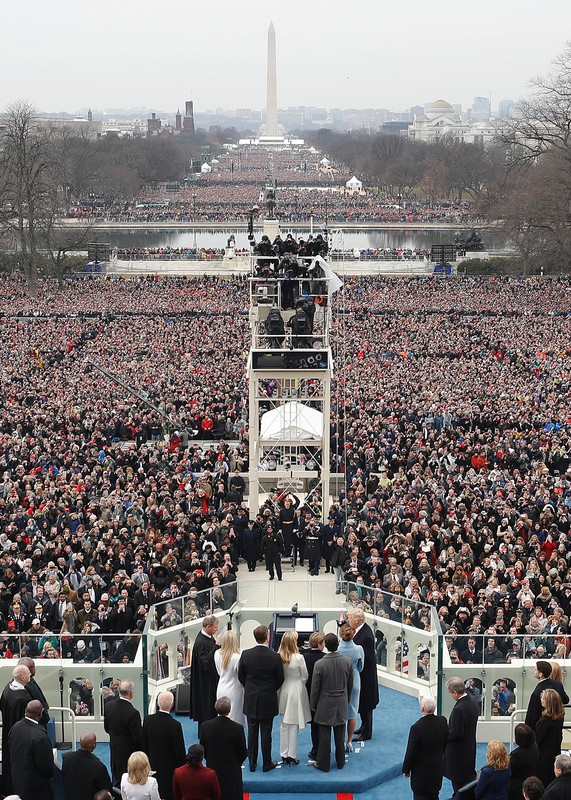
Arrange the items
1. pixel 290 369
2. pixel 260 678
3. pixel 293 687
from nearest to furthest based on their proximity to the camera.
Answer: pixel 260 678, pixel 293 687, pixel 290 369

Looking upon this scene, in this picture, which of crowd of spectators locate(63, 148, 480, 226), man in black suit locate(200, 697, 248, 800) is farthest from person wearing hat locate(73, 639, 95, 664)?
crowd of spectators locate(63, 148, 480, 226)

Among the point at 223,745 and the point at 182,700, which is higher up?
Answer: the point at 223,745

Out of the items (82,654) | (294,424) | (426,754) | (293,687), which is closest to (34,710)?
(82,654)

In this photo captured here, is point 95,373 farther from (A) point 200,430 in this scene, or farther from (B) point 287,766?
(B) point 287,766

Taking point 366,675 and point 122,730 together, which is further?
point 366,675

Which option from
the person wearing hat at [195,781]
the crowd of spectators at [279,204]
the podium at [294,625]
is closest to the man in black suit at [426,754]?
the person wearing hat at [195,781]

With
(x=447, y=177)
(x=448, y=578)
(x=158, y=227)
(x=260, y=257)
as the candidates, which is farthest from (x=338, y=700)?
(x=447, y=177)

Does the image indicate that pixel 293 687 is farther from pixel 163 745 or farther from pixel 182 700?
pixel 182 700
